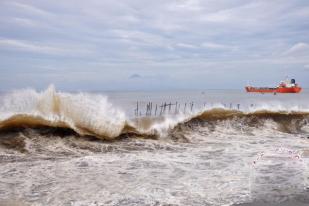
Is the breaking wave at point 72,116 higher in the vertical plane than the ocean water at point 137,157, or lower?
higher

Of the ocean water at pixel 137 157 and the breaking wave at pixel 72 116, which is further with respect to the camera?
the breaking wave at pixel 72 116

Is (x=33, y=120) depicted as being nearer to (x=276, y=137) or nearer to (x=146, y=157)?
(x=146, y=157)

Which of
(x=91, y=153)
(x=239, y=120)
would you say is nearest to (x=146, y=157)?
(x=91, y=153)

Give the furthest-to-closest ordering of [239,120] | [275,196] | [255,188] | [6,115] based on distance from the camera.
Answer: [239,120] → [6,115] → [255,188] → [275,196]

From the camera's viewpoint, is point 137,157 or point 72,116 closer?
point 137,157

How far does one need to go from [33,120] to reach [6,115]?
1012mm

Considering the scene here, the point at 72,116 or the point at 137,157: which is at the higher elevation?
the point at 72,116

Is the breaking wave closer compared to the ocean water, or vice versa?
the ocean water

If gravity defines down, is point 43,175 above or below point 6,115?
below

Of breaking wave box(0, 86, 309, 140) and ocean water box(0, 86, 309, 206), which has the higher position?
breaking wave box(0, 86, 309, 140)

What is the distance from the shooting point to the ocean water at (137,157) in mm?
7336

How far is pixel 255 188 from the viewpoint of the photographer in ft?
25.7

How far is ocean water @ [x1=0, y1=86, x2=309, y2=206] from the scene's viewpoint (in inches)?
289

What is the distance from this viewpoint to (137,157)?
11188mm
